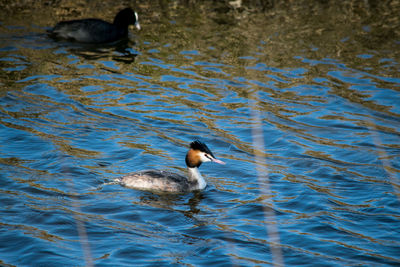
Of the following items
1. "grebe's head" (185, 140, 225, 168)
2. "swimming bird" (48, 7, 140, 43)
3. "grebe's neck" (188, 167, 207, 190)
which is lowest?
"grebe's neck" (188, 167, 207, 190)

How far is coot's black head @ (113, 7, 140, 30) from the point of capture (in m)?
20.4

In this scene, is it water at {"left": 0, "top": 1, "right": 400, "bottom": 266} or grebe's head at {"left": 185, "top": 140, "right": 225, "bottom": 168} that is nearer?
water at {"left": 0, "top": 1, "right": 400, "bottom": 266}

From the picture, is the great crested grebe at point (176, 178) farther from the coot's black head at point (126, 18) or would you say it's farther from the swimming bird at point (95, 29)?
the coot's black head at point (126, 18)

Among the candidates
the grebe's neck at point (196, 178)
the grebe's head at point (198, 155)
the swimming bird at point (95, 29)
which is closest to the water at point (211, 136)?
the grebe's neck at point (196, 178)

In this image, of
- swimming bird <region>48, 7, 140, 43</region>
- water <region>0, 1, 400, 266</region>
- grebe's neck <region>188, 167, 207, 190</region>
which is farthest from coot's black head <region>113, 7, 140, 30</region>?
grebe's neck <region>188, 167, 207, 190</region>

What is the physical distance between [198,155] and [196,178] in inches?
16.5

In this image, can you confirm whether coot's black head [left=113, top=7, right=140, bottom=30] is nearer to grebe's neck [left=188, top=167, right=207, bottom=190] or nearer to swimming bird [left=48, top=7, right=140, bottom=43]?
swimming bird [left=48, top=7, right=140, bottom=43]

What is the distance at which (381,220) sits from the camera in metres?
10.3

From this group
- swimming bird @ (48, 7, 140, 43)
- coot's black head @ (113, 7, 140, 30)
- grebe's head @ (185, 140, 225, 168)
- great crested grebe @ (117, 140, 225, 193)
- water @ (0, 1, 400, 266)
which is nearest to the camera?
water @ (0, 1, 400, 266)

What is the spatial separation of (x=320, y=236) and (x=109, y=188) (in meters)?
3.78

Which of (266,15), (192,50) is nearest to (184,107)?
(192,50)

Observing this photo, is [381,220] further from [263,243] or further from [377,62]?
[377,62]

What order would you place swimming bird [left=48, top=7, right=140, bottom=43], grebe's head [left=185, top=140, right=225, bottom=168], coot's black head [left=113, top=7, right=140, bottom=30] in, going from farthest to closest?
coot's black head [left=113, top=7, right=140, bottom=30], swimming bird [left=48, top=7, right=140, bottom=43], grebe's head [left=185, top=140, right=225, bottom=168]

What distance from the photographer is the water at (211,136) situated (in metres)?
9.55
